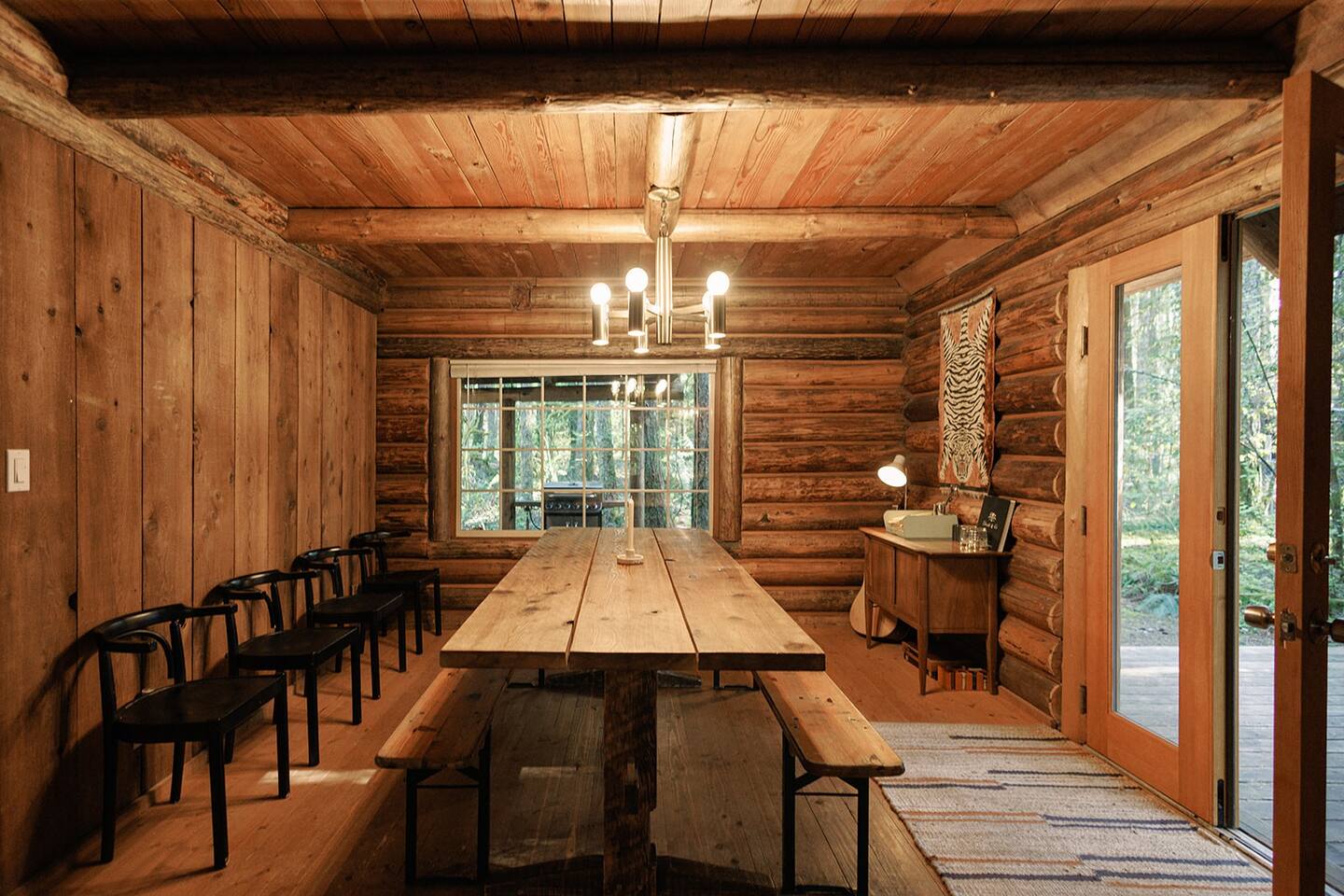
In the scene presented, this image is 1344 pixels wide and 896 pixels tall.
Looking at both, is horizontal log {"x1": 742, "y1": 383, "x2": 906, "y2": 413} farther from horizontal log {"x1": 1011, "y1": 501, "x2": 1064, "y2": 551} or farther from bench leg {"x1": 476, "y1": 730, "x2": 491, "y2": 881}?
bench leg {"x1": 476, "y1": 730, "x2": 491, "y2": 881}

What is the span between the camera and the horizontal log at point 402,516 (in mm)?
5738

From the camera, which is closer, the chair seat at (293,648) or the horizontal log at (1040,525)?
the chair seat at (293,648)

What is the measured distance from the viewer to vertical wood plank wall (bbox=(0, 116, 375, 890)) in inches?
89.6

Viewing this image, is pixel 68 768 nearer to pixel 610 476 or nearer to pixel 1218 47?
pixel 610 476

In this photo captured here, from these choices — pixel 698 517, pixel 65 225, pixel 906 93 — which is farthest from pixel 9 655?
pixel 698 517

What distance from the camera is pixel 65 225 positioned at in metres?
2.47

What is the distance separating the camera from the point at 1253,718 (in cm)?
317

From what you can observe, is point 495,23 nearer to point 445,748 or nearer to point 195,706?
point 445,748

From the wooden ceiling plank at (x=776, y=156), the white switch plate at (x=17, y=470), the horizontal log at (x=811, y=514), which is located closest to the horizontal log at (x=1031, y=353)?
the wooden ceiling plank at (x=776, y=156)

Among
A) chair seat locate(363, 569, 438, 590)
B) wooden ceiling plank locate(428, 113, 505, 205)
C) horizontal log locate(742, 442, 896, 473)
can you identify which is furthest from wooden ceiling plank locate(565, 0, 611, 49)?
horizontal log locate(742, 442, 896, 473)

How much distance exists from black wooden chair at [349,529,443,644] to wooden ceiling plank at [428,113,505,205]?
8.37 feet

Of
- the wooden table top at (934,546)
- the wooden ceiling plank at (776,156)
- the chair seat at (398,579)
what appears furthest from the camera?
the chair seat at (398,579)

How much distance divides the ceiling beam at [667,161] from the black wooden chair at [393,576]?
291cm

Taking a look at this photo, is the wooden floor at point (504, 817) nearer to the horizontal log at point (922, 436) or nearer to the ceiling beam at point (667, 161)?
the horizontal log at point (922, 436)
